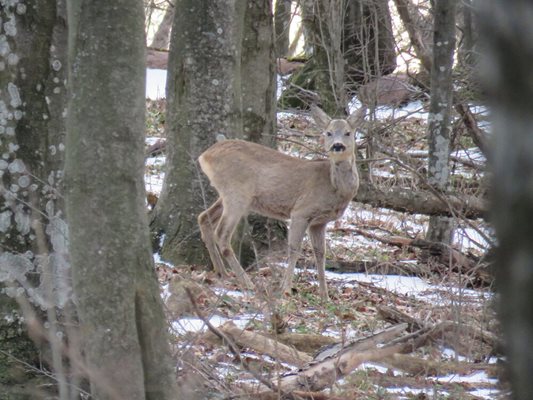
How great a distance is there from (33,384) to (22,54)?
160cm

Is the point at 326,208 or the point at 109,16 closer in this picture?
the point at 109,16

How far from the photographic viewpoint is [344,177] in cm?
977

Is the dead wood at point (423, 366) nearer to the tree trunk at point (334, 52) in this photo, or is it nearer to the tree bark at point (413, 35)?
the tree bark at point (413, 35)

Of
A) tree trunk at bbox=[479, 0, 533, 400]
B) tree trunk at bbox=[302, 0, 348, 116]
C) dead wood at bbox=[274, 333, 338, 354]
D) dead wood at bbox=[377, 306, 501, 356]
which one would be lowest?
dead wood at bbox=[274, 333, 338, 354]

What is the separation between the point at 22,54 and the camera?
459 centimetres

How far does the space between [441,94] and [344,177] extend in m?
1.34

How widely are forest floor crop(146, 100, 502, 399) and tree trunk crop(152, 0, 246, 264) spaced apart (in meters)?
0.50

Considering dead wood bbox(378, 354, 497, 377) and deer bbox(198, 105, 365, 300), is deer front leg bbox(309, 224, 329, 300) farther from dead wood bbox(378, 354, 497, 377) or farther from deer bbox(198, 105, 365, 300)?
dead wood bbox(378, 354, 497, 377)

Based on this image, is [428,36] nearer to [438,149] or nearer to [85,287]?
[438,149]

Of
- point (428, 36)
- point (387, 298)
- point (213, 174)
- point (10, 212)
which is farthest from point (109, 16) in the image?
point (428, 36)

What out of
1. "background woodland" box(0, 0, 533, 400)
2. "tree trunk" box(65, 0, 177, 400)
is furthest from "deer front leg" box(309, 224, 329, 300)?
"tree trunk" box(65, 0, 177, 400)

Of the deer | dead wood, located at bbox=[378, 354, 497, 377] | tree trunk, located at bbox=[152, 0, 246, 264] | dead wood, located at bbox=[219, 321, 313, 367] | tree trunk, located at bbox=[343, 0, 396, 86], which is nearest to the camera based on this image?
dead wood, located at bbox=[378, 354, 497, 377]

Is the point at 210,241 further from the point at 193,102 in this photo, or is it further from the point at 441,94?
the point at 441,94

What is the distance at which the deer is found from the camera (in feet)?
31.3
